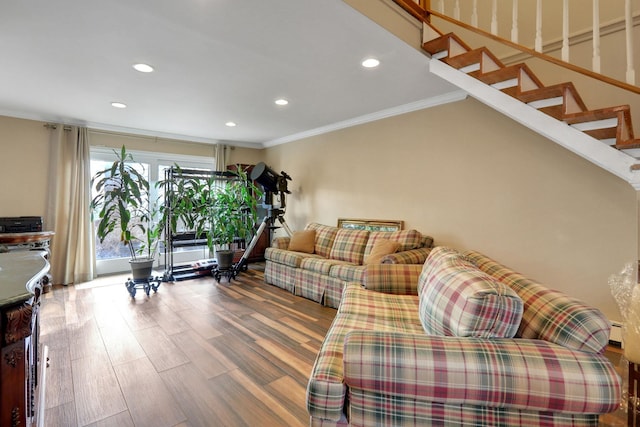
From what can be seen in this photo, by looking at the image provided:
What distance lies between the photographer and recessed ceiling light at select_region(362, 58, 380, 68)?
2.40m

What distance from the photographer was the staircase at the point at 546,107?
1.82 meters

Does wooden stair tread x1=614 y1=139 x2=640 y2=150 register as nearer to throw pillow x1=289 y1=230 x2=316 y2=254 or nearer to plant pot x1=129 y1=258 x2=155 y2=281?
throw pillow x1=289 y1=230 x2=316 y2=254

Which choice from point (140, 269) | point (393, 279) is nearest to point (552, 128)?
point (393, 279)

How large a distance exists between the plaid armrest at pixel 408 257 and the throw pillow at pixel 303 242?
4.78 feet

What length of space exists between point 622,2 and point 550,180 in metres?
1.43

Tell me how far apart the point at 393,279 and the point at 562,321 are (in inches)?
50.4

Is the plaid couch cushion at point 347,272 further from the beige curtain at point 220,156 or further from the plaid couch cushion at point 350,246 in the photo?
the beige curtain at point 220,156

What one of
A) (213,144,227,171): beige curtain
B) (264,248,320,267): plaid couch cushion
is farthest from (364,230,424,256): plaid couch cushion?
(213,144,227,171): beige curtain

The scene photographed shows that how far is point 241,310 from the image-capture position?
3.04 metres

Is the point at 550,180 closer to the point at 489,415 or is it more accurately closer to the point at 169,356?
the point at 489,415

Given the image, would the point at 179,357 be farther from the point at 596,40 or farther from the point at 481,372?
the point at 596,40

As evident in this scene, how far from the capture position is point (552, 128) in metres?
2.07

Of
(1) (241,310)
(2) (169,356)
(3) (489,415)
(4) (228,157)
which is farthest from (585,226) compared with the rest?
(4) (228,157)

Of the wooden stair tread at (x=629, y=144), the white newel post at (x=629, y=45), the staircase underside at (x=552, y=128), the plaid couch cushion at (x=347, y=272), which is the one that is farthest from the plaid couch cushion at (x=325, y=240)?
the white newel post at (x=629, y=45)
